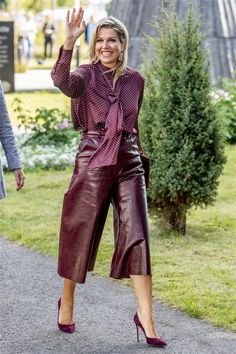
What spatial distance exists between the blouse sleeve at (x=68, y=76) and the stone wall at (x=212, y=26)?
11390 mm

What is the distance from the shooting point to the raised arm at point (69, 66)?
5594mm

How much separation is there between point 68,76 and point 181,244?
3245 mm

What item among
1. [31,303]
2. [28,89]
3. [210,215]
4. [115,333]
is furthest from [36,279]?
[28,89]

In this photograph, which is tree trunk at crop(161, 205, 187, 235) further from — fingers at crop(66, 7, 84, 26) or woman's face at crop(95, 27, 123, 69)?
fingers at crop(66, 7, 84, 26)

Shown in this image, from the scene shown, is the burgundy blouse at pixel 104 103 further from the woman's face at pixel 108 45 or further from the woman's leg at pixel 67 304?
the woman's leg at pixel 67 304

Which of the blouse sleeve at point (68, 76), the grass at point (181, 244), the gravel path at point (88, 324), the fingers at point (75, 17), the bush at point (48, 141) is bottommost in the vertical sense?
the bush at point (48, 141)

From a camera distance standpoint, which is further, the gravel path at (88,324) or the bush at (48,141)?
the bush at (48,141)

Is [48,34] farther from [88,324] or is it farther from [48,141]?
[88,324]

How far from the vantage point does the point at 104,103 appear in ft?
19.2

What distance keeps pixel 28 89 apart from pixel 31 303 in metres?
18.5

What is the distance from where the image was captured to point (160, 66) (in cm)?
860

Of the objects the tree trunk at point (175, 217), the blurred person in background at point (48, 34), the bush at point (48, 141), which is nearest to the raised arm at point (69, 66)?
the tree trunk at point (175, 217)

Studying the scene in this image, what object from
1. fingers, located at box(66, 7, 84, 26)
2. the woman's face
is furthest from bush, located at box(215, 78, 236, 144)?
fingers, located at box(66, 7, 84, 26)

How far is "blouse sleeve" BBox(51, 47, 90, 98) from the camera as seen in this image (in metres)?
5.64
